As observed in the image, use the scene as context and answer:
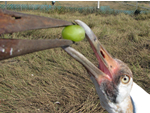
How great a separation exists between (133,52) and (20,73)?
2.58m

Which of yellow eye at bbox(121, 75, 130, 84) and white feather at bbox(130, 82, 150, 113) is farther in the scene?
white feather at bbox(130, 82, 150, 113)

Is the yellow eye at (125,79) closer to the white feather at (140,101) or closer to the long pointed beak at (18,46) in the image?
the white feather at (140,101)

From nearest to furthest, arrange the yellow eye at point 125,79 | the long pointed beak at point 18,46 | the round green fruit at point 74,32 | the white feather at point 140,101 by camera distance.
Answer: the long pointed beak at point 18,46, the round green fruit at point 74,32, the yellow eye at point 125,79, the white feather at point 140,101

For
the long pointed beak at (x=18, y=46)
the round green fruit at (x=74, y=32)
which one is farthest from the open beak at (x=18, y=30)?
the round green fruit at (x=74, y=32)

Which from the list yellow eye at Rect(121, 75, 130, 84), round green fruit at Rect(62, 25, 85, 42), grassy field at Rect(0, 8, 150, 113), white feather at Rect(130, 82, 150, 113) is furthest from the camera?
grassy field at Rect(0, 8, 150, 113)

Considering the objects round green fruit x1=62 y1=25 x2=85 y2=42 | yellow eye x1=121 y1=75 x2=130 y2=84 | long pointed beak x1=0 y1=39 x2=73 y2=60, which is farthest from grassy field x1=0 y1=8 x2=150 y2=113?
long pointed beak x1=0 y1=39 x2=73 y2=60

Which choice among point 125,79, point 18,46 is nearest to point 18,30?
point 18,46

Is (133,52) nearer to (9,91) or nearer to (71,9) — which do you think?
(9,91)

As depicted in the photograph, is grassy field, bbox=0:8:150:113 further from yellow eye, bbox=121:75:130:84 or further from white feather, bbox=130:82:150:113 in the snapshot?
yellow eye, bbox=121:75:130:84

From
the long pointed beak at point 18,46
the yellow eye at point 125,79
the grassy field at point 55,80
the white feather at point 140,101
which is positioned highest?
the long pointed beak at point 18,46

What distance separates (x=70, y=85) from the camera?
2842 mm

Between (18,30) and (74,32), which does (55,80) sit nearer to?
(74,32)

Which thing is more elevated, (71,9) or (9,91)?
(71,9)

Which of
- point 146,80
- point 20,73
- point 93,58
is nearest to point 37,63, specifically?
point 20,73
